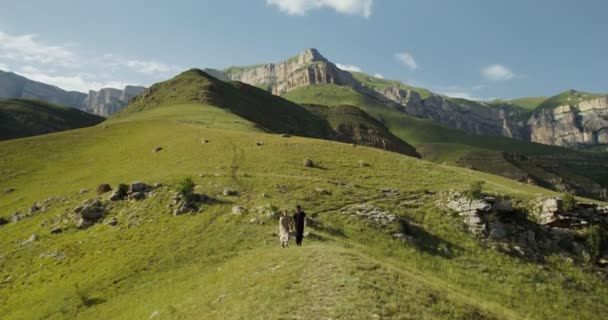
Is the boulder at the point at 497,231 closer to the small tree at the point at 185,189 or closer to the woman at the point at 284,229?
the woman at the point at 284,229

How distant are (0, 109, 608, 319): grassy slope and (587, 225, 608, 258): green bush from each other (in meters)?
3.75


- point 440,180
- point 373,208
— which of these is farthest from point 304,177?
point 440,180

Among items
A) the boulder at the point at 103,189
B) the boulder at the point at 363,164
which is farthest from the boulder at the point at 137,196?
the boulder at the point at 363,164

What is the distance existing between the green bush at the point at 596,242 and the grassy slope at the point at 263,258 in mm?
3749

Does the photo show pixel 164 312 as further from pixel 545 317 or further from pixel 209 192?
pixel 545 317

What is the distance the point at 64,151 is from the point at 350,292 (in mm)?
75840

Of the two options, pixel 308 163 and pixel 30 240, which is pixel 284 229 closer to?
pixel 30 240

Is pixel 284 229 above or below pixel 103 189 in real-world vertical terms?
above

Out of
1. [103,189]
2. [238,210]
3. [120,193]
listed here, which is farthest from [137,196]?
[238,210]

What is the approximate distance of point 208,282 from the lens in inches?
1015

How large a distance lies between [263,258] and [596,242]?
3235 cm

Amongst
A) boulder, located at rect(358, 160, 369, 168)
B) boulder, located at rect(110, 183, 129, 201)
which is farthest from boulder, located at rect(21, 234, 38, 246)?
boulder, located at rect(358, 160, 369, 168)

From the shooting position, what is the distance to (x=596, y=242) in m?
38.6

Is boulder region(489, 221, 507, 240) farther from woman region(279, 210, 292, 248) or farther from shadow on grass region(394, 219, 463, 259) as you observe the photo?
woman region(279, 210, 292, 248)
